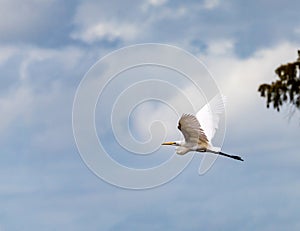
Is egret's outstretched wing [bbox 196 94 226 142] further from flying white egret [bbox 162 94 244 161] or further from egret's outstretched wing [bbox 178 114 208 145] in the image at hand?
egret's outstretched wing [bbox 178 114 208 145]

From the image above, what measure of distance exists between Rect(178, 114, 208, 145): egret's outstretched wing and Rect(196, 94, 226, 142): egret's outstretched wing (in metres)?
1.03

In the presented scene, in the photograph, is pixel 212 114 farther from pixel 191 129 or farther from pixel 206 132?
pixel 191 129

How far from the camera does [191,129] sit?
47.5 meters

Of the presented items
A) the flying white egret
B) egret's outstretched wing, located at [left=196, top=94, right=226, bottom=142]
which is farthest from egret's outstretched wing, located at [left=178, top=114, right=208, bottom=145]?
egret's outstretched wing, located at [left=196, top=94, right=226, bottom=142]

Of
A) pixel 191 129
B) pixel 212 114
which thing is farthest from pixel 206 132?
pixel 191 129

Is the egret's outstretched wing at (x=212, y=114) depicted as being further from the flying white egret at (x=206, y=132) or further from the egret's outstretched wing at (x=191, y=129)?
the egret's outstretched wing at (x=191, y=129)

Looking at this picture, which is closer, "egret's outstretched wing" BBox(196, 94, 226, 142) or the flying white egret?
the flying white egret

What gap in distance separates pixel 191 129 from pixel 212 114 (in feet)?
14.0

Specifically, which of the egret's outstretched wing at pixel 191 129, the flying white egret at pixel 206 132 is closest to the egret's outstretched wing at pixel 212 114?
the flying white egret at pixel 206 132

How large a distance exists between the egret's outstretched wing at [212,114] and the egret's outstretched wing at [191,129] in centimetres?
103

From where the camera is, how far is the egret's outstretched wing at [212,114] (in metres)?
50.9

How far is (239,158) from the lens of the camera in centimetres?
5372

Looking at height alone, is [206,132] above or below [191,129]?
above

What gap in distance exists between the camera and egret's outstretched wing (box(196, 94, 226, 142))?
50.9 m
